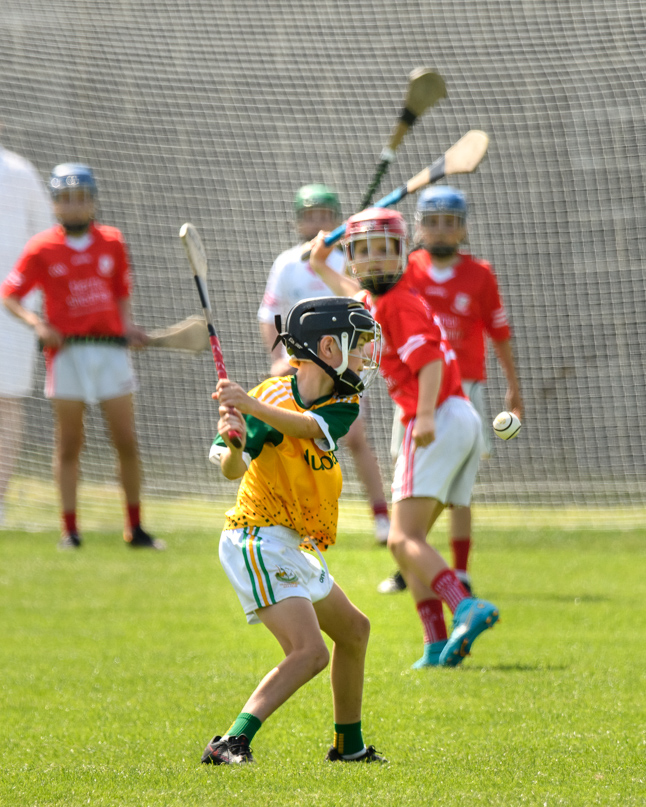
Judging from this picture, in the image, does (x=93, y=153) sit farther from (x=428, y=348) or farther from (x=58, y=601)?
(x=428, y=348)

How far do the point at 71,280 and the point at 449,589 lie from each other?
3658mm

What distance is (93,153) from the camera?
401 inches

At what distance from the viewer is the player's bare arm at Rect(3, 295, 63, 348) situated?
6.55 meters

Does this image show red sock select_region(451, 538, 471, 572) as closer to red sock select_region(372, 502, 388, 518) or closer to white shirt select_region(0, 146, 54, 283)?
red sock select_region(372, 502, 388, 518)

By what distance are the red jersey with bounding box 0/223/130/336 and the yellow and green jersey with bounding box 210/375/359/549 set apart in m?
3.92

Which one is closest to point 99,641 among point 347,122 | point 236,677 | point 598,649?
point 236,677

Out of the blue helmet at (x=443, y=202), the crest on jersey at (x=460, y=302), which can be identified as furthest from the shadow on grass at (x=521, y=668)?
the blue helmet at (x=443, y=202)

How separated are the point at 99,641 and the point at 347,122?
23.9 ft

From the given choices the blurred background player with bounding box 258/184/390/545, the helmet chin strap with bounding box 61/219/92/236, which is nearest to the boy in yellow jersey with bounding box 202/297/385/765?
the blurred background player with bounding box 258/184/390/545

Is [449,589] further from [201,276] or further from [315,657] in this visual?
[201,276]

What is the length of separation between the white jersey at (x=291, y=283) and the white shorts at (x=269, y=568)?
3.79 metres

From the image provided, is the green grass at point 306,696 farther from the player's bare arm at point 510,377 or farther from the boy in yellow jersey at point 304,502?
the player's bare arm at point 510,377

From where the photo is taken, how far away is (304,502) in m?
2.98

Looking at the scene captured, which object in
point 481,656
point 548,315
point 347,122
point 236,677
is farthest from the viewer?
point 347,122
